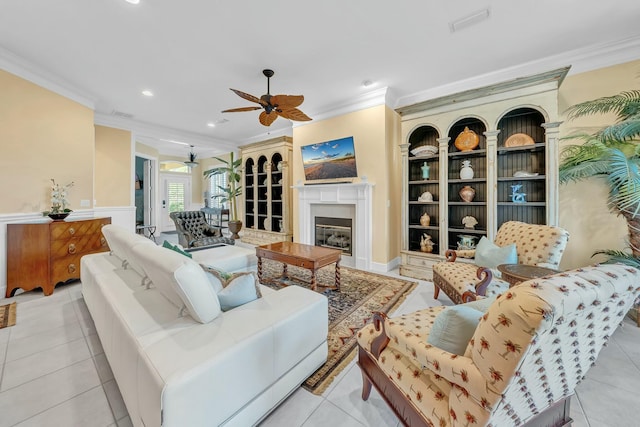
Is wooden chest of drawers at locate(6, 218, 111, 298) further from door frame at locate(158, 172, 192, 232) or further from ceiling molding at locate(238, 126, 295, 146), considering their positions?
door frame at locate(158, 172, 192, 232)

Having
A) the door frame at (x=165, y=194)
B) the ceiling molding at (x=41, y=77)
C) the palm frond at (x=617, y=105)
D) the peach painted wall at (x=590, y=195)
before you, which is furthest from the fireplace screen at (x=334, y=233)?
the door frame at (x=165, y=194)

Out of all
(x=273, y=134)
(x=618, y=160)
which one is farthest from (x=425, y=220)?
(x=273, y=134)

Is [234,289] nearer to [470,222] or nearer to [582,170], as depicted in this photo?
[470,222]

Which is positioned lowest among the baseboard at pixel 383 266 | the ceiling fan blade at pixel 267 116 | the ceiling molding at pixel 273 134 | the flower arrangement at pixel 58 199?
the baseboard at pixel 383 266

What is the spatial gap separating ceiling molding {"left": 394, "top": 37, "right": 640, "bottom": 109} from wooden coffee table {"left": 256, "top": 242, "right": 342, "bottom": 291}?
3224mm

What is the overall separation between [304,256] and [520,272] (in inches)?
82.9

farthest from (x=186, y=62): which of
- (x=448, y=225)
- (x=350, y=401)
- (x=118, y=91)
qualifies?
(x=448, y=225)

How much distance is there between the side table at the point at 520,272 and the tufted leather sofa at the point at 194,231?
15.0 ft

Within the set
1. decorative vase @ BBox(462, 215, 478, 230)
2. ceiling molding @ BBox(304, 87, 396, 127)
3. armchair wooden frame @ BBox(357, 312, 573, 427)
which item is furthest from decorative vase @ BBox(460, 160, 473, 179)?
armchair wooden frame @ BBox(357, 312, 573, 427)

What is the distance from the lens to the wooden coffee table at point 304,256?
284 cm

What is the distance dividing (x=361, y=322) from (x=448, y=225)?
229 cm

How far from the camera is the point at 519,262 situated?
101 inches

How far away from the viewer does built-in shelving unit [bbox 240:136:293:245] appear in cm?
576

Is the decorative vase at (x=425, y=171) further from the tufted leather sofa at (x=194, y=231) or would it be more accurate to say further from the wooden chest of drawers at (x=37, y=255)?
the wooden chest of drawers at (x=37, y=255)
